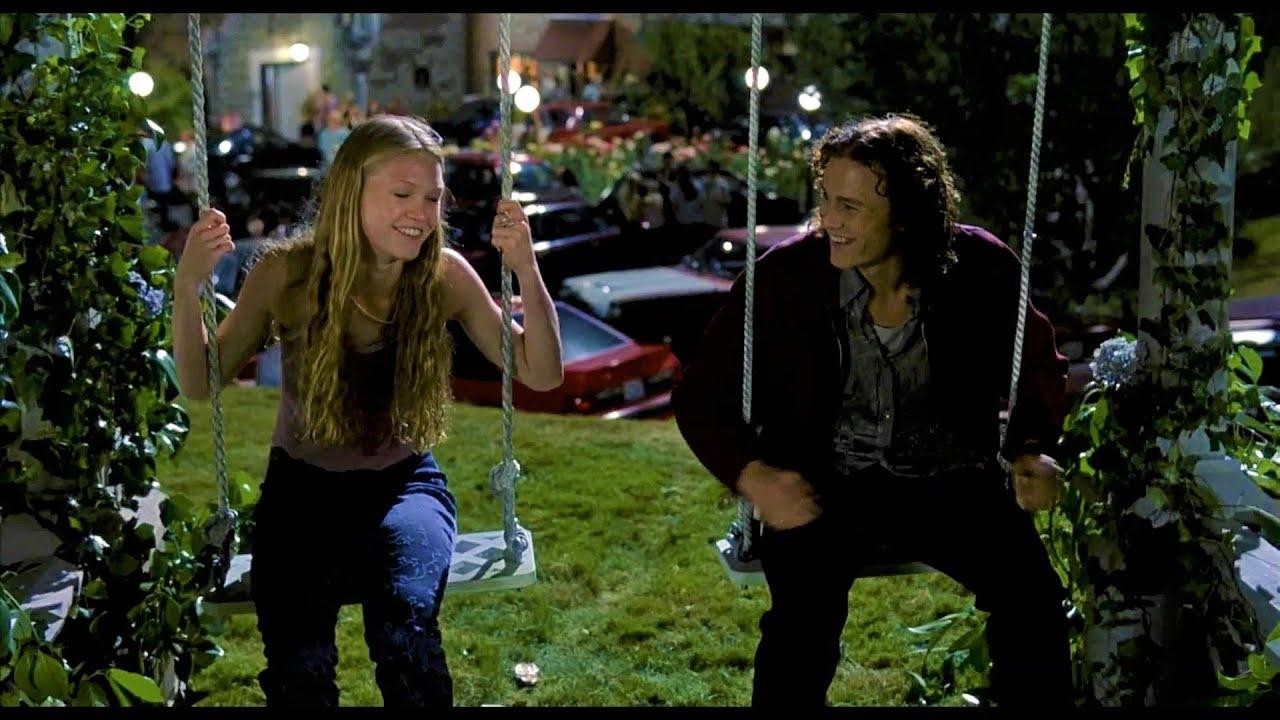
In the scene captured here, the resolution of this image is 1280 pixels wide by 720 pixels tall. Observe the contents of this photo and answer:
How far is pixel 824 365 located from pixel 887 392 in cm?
14

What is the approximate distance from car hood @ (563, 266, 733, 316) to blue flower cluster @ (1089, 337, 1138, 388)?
23.9ft

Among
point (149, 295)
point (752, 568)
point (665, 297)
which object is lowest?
point (665, 297)

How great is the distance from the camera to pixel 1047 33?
3.00 m

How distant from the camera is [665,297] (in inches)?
428

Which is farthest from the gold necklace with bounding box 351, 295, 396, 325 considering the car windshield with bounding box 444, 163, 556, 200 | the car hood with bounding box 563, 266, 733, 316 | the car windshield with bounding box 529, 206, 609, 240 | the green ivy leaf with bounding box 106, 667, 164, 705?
the car windshield with bounding box 444, 163, 556, 200

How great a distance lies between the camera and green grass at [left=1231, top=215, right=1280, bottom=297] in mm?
12508

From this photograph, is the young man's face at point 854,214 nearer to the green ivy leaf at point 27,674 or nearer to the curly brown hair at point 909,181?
the curly brown hair at point 909,181

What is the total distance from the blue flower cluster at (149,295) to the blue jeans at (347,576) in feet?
2.31

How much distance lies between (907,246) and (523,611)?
2443 mm

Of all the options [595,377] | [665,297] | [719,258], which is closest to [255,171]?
[719,258]

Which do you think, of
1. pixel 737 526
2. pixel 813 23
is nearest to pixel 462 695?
pixel 737 526

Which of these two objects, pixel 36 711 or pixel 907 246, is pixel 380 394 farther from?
pixel 907 246

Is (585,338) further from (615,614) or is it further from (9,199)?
(9,199)

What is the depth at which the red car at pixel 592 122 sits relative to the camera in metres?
24.3
